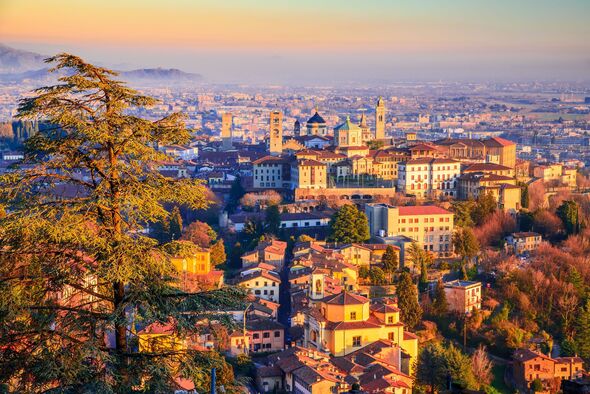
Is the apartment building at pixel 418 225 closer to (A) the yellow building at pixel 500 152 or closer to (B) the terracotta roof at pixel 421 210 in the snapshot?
(B) the terracotta roof at pixel 421 210

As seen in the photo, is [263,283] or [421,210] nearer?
[263,283]

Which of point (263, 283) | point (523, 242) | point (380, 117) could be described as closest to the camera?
point (263, 283)

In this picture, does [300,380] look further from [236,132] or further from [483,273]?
[236,132]

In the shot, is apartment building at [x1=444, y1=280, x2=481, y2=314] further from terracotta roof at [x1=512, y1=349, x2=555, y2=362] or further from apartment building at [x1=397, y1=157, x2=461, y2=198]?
apartment building at [x1=397, y1=157, x2=461, y2=198]

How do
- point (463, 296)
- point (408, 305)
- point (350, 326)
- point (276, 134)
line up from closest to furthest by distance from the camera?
1. point (350, 326)
2. point (408, 305)
3. point (463, 296)
4. point (276, 134)

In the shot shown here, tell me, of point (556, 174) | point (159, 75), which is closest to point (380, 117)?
point (556, 174)

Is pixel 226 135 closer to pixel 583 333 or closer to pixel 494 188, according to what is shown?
pixel 494 188

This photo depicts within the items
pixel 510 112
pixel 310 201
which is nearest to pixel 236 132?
pixel 510 112
